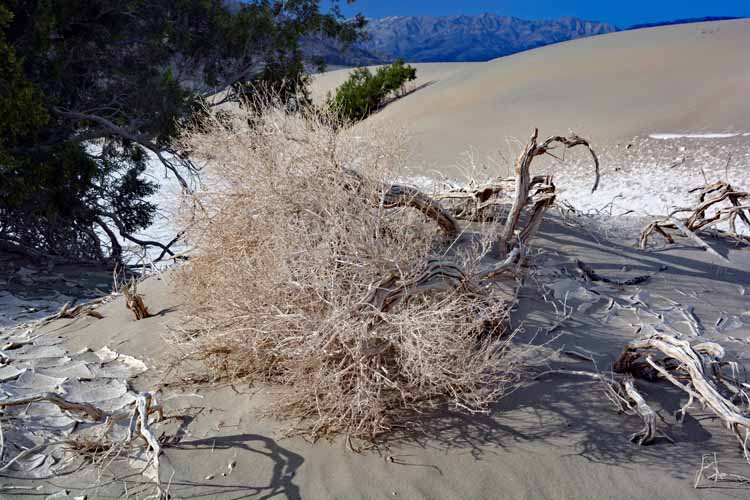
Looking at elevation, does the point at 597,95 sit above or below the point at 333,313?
above

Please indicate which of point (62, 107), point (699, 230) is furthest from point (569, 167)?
point (62, 107)

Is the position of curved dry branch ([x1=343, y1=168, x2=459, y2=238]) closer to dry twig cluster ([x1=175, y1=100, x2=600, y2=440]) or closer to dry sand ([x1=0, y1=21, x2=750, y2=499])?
dry twig cluster ([x1=175, y1=100, x2=600, y2=440])

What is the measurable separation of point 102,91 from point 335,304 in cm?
721

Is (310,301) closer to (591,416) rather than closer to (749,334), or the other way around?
(591,416)

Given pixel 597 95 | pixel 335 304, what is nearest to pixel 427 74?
pixel 597 95

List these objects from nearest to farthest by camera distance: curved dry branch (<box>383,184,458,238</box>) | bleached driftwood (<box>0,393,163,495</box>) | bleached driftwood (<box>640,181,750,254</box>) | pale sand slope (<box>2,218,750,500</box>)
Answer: pale sand slope (<box>2,218,750,500</box>)
bleached driftwood (<box>0,393,163,495</box>)
curved dry branch (<box>383,184,458,238</box>)
bleached driftwood (<box>640,181,750,254</box>)

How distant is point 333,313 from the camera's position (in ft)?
9.27

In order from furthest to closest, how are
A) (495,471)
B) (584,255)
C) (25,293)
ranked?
(25,293)
(584,255)
(495,471)

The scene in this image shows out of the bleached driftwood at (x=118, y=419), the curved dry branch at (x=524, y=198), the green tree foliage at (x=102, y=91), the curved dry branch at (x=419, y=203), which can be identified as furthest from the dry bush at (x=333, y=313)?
the green tree foliage at (x=102, y=91)

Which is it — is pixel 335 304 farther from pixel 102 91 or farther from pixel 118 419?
pixel 102 91

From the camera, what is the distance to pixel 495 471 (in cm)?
279

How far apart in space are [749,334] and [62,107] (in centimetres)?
784

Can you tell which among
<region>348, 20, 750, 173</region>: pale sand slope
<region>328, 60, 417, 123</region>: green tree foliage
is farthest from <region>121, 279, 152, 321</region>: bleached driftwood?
<region>328, 60, 417, 123</region>: green tree foliage

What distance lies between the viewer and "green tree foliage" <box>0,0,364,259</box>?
287 inches
